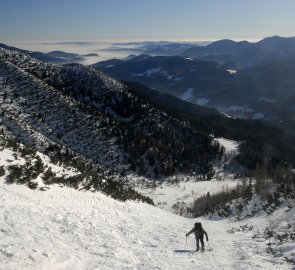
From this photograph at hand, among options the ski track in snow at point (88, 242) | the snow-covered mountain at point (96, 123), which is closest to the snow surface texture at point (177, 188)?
the snow-covered mountain at point (96, 123)

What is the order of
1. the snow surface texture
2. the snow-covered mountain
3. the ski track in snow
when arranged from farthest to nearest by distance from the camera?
the snow-covered mountain, the snow surface texture, the ski track in snow

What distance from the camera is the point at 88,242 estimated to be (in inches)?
829

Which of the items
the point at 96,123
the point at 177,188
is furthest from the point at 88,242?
the point at 96,123

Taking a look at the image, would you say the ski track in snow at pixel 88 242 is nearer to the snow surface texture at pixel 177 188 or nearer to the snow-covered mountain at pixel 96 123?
the snow surface texture at pixel 177 188

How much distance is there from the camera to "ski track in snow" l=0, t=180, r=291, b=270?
16.9 meters

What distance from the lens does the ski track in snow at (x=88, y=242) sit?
Answer: 664 inches

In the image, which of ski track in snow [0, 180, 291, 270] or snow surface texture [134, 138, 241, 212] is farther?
snow surface texture [134, 138, 241, 212]

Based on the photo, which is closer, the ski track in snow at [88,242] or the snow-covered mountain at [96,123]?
the ski track in snow at [88,242]

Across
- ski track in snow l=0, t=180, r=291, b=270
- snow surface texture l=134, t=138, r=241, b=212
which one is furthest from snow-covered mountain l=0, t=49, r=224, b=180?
ski track in snow l=0, t=180, r=291, b=270

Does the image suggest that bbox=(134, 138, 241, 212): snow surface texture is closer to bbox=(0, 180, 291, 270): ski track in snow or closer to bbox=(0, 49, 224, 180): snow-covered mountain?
bbox=(0, 49, 224, 180): snow-covered mountain

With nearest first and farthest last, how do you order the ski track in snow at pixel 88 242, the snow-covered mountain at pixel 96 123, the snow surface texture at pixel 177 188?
the ski track in snow at pixel 88 242 < the snow surface texture at pixel 177 188 < the snow-covered mountain at pixel 96 123

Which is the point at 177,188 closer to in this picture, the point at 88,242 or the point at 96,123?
the point at 96,123

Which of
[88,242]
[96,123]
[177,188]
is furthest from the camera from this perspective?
[96,123]

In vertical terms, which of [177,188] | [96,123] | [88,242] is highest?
[88,242]
